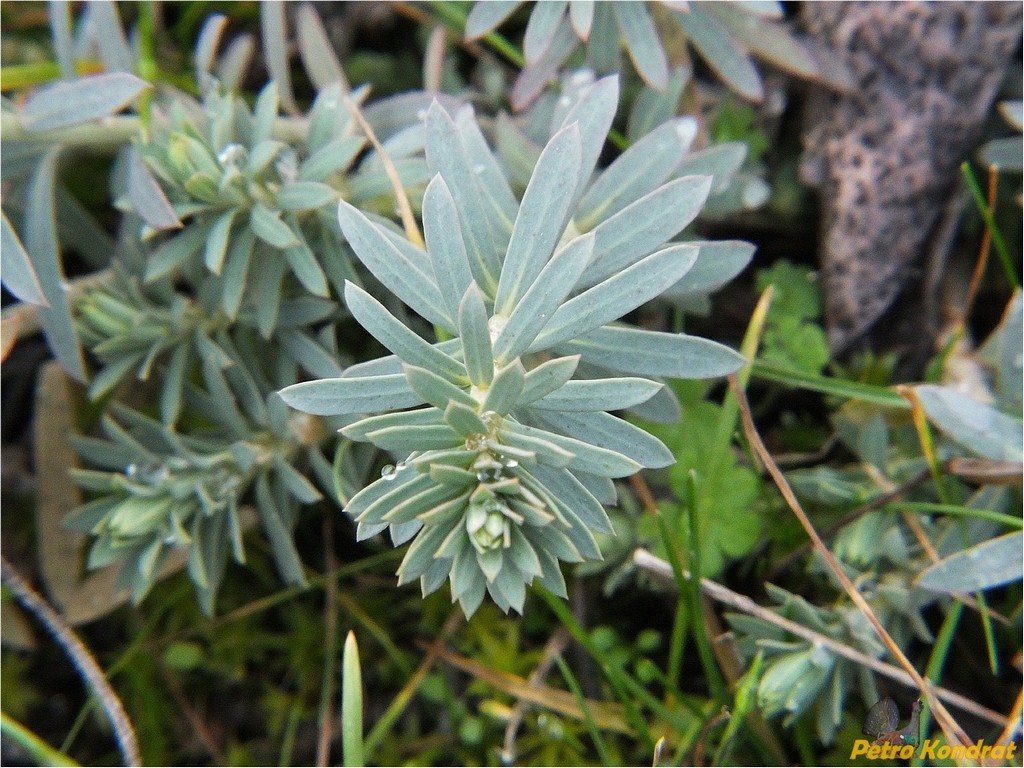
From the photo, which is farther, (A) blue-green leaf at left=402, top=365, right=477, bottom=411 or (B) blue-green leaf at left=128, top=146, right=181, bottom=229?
(B) blue-green leaf at left=128, top=146, right=181, bottom=229

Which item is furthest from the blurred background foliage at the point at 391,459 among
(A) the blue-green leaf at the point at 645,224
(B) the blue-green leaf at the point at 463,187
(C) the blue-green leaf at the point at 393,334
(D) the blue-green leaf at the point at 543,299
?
(D) the blue-green leaf at the point at 543,299

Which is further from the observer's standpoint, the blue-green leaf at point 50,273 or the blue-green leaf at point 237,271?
the blue-green leaf at point 50,273

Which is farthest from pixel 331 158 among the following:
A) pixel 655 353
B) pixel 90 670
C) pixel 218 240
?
pixel 90 670

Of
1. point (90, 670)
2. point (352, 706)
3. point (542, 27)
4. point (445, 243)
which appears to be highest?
point (542, 27)

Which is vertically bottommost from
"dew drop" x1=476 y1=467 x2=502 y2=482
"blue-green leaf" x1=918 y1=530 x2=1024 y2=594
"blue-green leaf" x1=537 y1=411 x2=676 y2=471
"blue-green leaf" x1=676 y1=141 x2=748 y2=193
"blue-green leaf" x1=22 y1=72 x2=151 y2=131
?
"blue-green leaf" x1=918 y1=530 x2=1024 y2=594

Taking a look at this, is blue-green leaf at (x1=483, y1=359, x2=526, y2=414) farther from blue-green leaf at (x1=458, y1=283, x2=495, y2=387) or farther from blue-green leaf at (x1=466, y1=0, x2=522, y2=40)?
blue-green leaf at (x1=466, y1=0, x2=522, y2=40)

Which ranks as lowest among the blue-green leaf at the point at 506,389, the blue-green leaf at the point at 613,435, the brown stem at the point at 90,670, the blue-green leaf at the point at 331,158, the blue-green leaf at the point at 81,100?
the brown stem at the point at 90,670

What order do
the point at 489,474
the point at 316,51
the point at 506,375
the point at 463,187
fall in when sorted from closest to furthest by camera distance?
the point at 506,375
the point at 489,474
the point at 463,187
the point at 316,51

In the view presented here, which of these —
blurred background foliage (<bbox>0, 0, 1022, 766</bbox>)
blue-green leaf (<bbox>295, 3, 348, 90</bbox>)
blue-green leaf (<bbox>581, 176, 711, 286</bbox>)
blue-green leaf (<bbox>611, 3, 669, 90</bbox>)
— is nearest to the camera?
blue-green leaf (<bbox>581, 176, 711, 286</bbox>)

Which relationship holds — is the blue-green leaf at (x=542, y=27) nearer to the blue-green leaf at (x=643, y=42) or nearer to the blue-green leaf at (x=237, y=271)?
the blue-green leaf at (x=643, y=42)

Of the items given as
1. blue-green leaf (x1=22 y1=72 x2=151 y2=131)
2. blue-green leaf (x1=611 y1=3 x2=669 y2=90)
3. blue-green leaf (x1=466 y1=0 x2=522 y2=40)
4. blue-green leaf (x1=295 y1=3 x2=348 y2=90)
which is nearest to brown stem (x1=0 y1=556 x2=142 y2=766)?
blue-green leaf (x1=22 y1=72 x2=151 y2=131)

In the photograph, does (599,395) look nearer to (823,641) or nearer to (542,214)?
(542,214)

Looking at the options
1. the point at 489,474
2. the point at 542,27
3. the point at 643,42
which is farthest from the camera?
the point at 643,42
